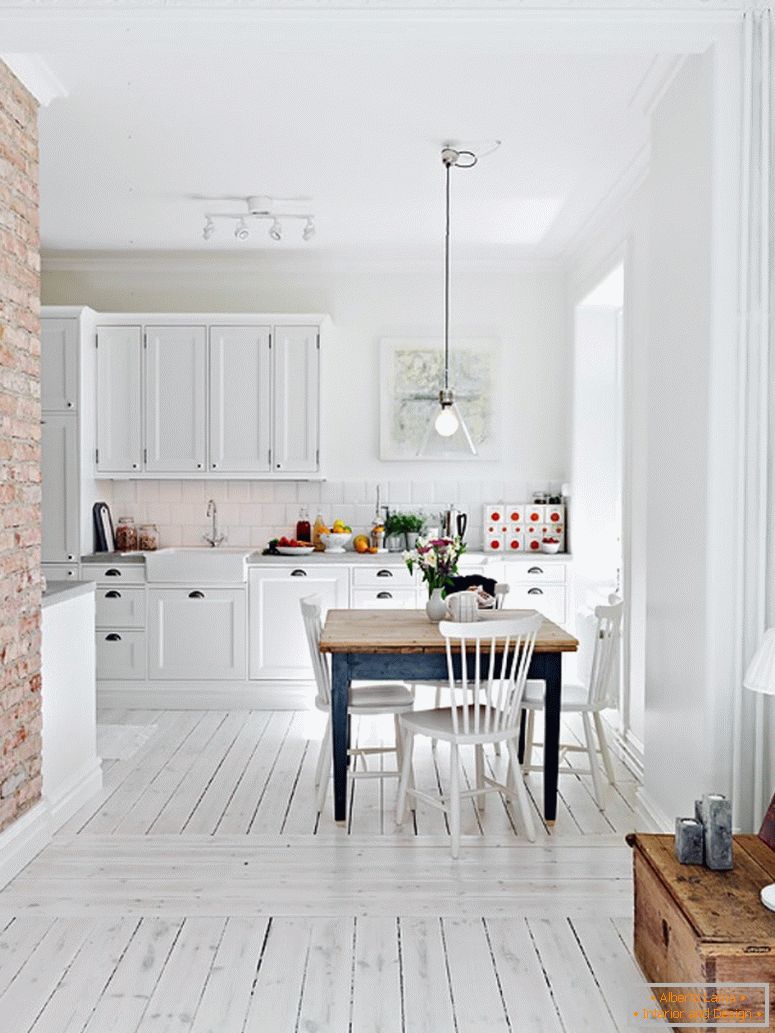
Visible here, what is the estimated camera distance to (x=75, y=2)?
3.33 m

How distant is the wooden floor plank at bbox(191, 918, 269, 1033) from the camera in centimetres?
261

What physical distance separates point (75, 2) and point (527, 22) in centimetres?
151

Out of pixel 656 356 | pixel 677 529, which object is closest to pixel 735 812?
pixel 677 529

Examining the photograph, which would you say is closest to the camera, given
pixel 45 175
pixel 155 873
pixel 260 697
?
pixel 155 873

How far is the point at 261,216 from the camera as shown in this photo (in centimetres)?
592

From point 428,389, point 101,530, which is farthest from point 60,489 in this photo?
point 428,389

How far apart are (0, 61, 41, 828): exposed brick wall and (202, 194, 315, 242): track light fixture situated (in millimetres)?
1810

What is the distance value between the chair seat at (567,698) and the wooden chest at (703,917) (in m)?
1.48

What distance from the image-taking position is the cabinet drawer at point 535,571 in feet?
21.6

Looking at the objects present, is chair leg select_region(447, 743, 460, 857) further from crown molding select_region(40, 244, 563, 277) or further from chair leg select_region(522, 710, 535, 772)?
crown molding select_region(40, 244, 563, 277)

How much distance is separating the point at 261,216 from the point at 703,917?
186 inches

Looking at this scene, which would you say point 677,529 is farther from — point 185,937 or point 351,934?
point 185,937

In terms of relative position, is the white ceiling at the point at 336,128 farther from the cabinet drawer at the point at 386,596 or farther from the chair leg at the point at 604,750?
the chair leg at the point at 604,750

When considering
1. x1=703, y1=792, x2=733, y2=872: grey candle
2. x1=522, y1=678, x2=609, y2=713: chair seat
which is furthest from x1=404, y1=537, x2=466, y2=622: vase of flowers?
x1=703, y1=792, x2=733, y2=872: grey candle
